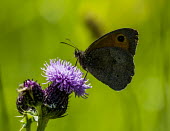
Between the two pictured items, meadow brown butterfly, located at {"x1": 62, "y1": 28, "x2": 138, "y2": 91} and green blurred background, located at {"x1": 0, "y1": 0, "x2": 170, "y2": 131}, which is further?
green blurred background, located at {"x1": 0, "y1": 0, "x2": 170, "y2": 131}

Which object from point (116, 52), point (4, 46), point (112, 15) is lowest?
point (116, 52)

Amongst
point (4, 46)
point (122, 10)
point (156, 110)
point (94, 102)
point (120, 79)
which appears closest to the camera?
point (120, 79)

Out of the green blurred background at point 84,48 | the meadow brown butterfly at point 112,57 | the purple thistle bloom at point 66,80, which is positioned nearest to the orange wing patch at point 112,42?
the meadow brown butterfly at point 112,57

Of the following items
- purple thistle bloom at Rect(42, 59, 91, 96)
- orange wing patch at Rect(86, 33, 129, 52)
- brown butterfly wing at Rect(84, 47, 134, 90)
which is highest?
orange wing patch at Rect(86, 33, 129, 52)

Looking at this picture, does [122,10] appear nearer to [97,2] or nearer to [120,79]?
[97,2]

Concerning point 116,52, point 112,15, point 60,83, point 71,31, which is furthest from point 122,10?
point 60,83

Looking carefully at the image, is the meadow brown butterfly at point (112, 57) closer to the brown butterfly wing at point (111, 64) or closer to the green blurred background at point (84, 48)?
the brown butterfly wing at point (111, 64)

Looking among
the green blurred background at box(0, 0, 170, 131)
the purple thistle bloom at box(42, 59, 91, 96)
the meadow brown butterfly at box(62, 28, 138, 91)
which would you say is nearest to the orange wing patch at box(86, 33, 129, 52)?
the meadow brown butterfly at box(62, 28, 138, 91)

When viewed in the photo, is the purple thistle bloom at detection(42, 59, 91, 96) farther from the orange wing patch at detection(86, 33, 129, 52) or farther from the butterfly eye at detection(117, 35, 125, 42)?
the butterfly eye at detection(117, 35, 125, 42)
